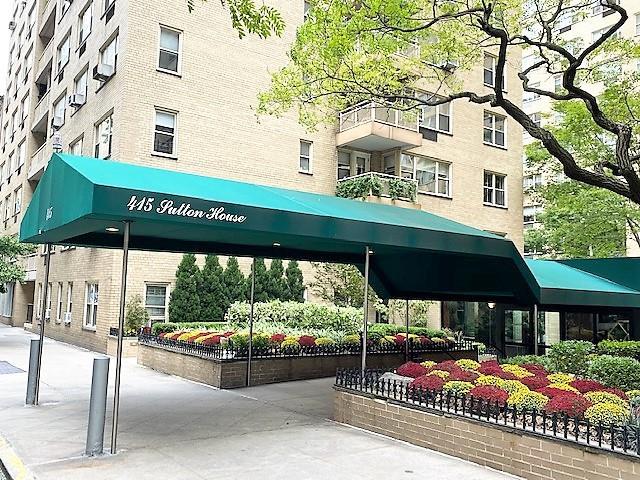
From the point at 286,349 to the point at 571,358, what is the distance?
21.0 feet

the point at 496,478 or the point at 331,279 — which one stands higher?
the point at 331,279

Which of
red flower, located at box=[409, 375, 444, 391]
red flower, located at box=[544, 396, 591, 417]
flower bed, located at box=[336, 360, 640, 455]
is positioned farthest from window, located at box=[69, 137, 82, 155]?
red flower, located at box=[544, 396, 591, 417]

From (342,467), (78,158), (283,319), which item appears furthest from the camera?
(283,319)

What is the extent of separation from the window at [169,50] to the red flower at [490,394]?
1778 cm

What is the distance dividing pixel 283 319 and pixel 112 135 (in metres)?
9.06

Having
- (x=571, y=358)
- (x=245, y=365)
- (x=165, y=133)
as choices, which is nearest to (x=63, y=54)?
(x=165, y=133)

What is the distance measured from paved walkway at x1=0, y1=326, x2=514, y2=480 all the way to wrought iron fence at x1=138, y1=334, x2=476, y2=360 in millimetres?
1012

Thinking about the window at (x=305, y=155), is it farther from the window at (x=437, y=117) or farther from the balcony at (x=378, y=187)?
the window at (x=437, y=117)

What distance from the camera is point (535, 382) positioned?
8.78 meters

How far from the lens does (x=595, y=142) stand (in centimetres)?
2370

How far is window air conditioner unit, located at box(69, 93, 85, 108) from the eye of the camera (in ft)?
84.3

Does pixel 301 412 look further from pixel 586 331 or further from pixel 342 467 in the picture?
pixel 586 331

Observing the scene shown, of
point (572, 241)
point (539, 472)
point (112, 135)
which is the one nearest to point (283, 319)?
point (112, 135)

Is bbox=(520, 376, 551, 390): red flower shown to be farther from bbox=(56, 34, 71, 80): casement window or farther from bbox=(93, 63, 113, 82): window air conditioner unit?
bbox=(56, 34, 71, 80): casement window
